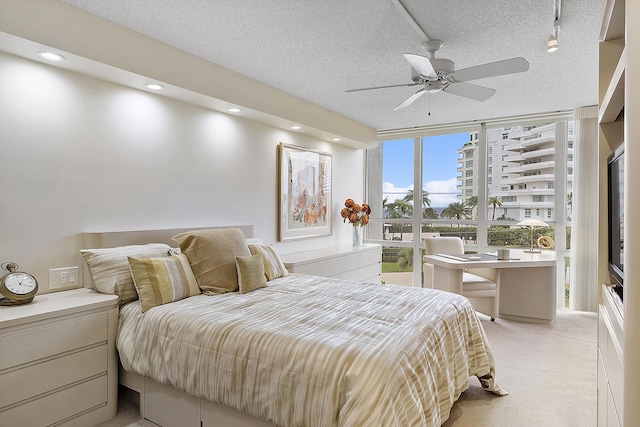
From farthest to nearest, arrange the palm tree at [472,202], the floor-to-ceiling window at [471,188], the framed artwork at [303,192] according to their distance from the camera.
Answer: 1. the palm tree at [472,202]
2. the floor-to-ceiling window at [471,188]
3. the framed artwork at [303,192]

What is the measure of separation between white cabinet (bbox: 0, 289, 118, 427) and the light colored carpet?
229 mm

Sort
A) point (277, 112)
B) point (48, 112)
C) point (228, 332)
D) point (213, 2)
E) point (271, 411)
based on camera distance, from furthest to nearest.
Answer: point (277, 112), point (48, 112), point (213, 2), point (228, 332), point (271, 411)

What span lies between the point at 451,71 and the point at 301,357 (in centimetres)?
215

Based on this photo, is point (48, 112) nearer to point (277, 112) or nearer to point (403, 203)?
point (277, 112)

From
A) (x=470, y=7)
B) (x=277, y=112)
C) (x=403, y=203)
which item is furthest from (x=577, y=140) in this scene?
(x=277, y=112)

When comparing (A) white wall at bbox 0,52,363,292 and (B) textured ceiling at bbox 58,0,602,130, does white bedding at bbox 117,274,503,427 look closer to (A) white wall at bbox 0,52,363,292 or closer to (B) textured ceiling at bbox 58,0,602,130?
(A) white wall at bbox 0,52,363,292

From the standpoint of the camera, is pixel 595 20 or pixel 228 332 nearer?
pixel 228 332

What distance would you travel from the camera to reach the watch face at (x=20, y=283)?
2.06m

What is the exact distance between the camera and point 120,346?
89.5 inches

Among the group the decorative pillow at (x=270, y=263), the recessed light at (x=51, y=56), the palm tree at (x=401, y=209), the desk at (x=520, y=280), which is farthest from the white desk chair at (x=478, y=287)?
the recessed light at (x=51, y=56)

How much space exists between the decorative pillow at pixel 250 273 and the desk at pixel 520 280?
2148 millimetres

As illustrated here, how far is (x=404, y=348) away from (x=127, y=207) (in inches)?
92.1

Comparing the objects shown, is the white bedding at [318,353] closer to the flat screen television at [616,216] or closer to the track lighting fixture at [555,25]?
the flat screen television at [616,216]

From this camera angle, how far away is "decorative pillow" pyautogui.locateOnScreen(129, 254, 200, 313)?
2332mm
